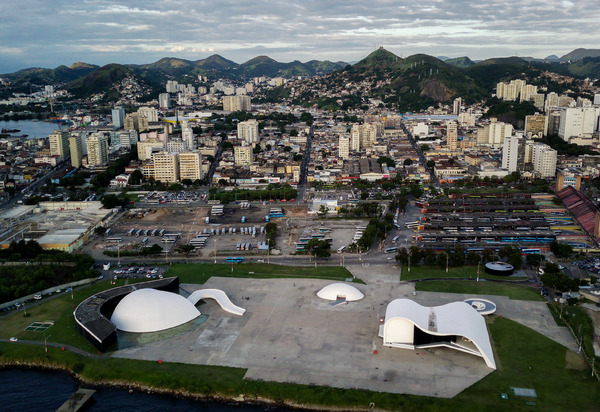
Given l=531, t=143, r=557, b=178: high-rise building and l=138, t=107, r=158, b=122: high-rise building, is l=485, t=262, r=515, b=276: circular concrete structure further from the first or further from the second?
l=138, t=107, r=158, b=122: high-rise building

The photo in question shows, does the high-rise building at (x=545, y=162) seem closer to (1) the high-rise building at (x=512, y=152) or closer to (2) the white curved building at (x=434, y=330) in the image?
(1) the high-rise building at (x=512, y=152)

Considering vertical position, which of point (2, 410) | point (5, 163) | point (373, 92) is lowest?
point (2, 410)

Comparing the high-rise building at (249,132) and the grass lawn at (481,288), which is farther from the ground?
the high-rise building at (249,132)

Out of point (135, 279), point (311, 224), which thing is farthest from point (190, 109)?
point (135, 279)

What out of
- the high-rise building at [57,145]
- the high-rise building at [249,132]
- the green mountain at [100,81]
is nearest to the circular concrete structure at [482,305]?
the high-rise building at [249,132]

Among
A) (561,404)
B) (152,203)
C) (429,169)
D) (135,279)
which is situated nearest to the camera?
(561,404)

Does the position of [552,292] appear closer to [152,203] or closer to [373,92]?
[152,203]

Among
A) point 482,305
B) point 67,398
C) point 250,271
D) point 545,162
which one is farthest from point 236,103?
point 67,398
